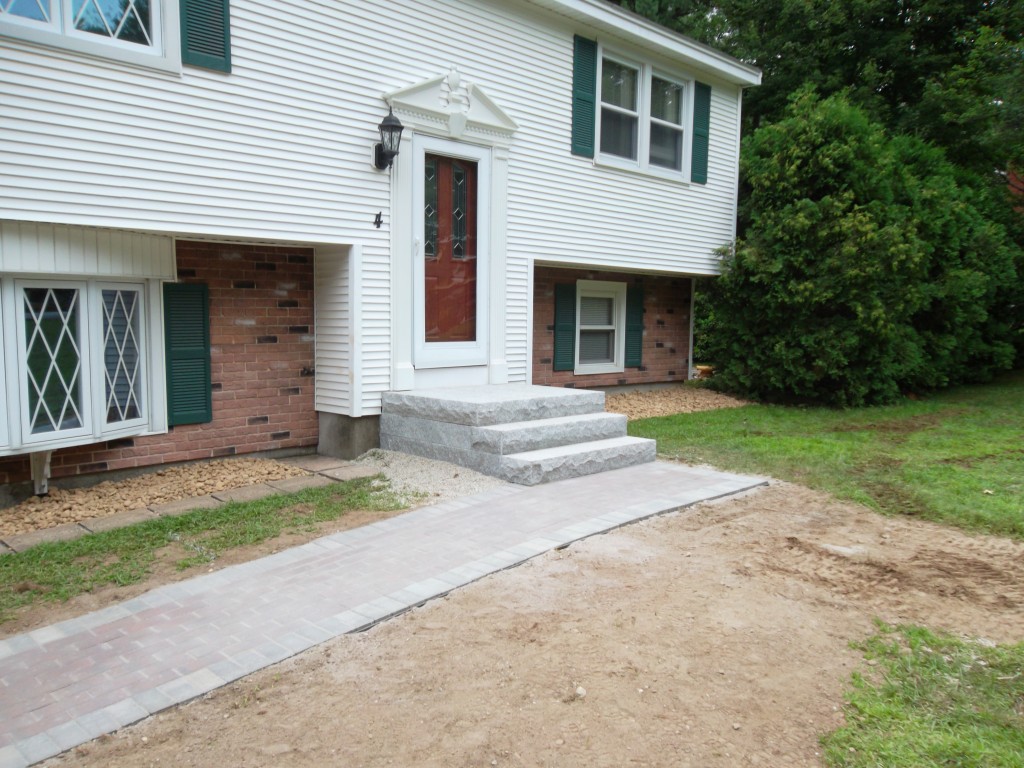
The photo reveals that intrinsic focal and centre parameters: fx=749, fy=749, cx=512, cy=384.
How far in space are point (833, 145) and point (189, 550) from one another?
9167 millimetres

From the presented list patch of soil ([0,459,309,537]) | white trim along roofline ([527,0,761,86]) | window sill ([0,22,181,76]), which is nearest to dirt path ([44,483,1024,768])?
patch of soil ([0,459,309,537])

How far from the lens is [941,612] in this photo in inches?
145

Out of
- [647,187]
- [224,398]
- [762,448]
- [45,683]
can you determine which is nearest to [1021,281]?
[647,187]

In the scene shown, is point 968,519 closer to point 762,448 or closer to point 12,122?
point 762,448

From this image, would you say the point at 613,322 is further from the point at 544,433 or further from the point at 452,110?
the point at 544,433

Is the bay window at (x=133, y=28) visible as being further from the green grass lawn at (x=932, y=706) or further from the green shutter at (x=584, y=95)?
the green grass lawn at (x=932, y=706)

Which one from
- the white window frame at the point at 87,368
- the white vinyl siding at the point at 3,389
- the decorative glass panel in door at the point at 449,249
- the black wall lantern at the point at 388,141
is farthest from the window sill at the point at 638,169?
the white vinyl siding at the point at 3,389

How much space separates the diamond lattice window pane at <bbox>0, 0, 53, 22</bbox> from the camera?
195 inches

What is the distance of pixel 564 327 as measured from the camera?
10383 mm

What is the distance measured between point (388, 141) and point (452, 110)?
1056mm

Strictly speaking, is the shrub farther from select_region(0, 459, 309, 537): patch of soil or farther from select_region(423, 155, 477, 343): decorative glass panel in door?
select_region(0, 459, 309, 537): patch of soil

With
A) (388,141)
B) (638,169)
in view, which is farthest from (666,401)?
(388,141)

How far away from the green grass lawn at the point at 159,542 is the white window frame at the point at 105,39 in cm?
329

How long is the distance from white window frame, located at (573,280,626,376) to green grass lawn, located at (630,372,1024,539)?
169 centimetres
